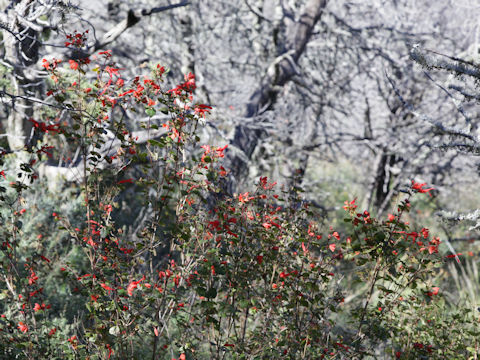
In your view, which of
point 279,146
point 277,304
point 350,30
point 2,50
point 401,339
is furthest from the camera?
point 279,146

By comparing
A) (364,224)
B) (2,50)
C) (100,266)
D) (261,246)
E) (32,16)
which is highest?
(32,16)

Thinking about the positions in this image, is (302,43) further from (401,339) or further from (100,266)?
(100,266)

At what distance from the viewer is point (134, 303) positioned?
7.27 feet

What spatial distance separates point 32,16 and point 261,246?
7.52 feet

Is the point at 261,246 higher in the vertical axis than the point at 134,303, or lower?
higher

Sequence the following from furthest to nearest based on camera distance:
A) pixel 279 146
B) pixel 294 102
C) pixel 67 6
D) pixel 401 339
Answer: pixel 294 102 < pixel 279 146 < pixel 401 339 < pixel 67 6

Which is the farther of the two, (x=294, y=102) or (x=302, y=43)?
(x=294, y=102)

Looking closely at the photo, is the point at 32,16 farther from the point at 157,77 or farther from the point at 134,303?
the point at 134,303

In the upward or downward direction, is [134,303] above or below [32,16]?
below

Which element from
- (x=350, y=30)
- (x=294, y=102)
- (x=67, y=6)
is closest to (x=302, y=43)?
(x=350, y=30)

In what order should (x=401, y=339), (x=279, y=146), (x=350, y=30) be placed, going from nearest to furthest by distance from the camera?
(x=401, y=339) → (x=350, y=30) → (x=279, y=146)

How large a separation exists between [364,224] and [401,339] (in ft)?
5.32

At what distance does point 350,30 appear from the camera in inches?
233

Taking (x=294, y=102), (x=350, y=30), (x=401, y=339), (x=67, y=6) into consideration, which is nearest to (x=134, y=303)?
(x=67, y=6)
